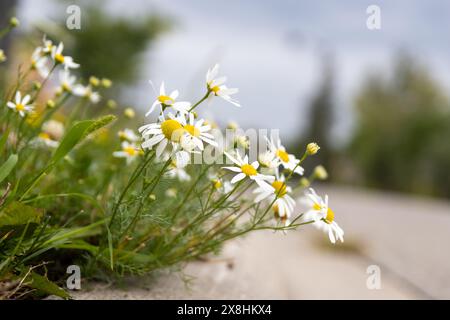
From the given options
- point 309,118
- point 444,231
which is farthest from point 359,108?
point 444,231

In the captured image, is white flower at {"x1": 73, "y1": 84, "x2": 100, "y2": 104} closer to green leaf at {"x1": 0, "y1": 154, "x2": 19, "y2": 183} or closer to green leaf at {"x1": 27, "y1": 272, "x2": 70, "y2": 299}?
green leaf at {"x1": 0, "y1": 154, "x2": 19, "y2": 183}

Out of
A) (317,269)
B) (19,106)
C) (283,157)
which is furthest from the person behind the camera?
(317,269)

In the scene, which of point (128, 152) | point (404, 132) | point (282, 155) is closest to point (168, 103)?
point (282, 155)

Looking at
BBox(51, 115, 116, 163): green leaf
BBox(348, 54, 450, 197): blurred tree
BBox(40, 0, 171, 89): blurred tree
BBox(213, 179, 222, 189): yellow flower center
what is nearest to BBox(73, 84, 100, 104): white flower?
BBox(51, 115, 116, 163): green leaf

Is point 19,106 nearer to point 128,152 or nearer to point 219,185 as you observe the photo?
point 128,152

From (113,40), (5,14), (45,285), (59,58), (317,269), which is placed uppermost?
(113,40)
